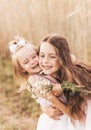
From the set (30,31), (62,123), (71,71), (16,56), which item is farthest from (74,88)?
(30,31)

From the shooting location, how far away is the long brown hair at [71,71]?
2760mm

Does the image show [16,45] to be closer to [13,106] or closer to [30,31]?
[30,31]

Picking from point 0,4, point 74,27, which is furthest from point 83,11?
point 0,4

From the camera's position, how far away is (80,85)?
2762mm

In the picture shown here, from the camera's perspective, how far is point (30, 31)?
Result: 9.92 ft

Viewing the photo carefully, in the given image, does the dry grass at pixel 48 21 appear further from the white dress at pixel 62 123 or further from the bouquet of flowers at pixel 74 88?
the white dress at pixel 62 123

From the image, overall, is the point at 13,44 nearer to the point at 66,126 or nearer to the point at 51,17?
the point at 51,17

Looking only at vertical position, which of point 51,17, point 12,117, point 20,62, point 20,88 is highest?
point 51,17

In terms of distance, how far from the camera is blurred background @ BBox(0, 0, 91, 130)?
2.83m

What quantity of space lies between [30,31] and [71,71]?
0.39 meters

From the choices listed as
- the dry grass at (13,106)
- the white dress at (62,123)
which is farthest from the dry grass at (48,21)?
the white dress at (62,123)

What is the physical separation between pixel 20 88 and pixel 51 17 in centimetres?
42

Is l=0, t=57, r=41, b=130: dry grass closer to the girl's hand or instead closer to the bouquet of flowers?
the girl's hand

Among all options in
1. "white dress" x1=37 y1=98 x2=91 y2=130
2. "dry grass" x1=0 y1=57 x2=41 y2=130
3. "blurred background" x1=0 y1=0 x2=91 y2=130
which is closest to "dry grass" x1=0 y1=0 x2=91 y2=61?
"blurred background" x1=0 y1=0 x2=91 y2=130
